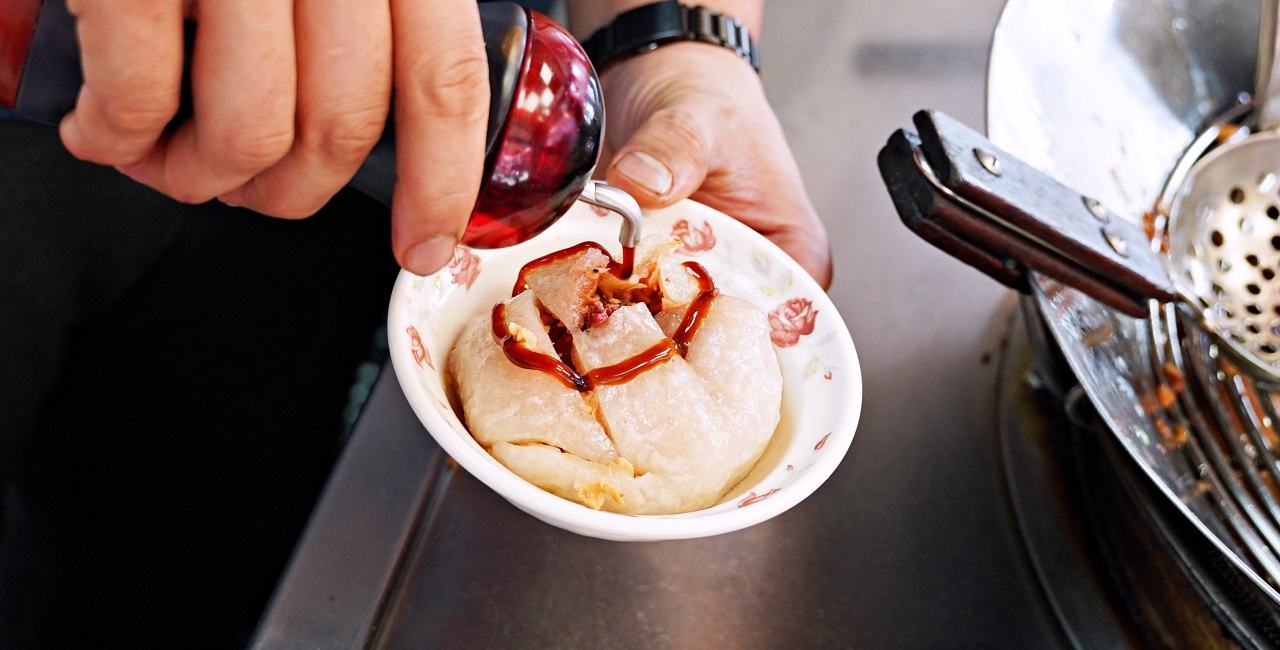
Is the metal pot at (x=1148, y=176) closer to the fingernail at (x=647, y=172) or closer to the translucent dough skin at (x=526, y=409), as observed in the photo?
the fingernail at (x=647, y=172)

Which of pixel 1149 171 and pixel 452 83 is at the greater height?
pixel 452 83

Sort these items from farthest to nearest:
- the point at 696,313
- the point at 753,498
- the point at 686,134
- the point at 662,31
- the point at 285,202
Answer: the point at 662,31 < the point at 686,134 < the point at 696,313 < the point at 753,498 < the point at 285,202

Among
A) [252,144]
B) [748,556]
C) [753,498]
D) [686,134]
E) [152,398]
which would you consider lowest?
[152,398]

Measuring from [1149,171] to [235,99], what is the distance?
1253 mm

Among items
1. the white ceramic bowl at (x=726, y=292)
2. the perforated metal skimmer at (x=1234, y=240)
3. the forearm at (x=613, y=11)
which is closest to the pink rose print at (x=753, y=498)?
the white ceramic bowl at (x=726, y=292)

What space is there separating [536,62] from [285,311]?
97 centimetres

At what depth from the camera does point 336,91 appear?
0.51m

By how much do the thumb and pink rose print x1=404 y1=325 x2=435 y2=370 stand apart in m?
0.29

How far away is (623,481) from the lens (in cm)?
69

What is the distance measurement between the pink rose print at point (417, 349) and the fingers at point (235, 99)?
0.67 ft

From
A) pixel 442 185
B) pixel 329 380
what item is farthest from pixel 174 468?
pixel 442 185

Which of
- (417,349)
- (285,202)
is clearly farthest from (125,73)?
(417,349)

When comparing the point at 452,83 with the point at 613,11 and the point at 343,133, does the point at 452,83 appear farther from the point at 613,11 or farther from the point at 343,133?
the point at 613,11

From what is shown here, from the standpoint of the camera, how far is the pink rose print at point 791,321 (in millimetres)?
853
